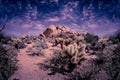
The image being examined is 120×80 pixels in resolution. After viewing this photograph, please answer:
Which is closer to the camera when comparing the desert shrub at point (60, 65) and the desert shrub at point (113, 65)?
the desert shrub at point (113, 65)

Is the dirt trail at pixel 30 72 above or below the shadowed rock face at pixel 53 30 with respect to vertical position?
below

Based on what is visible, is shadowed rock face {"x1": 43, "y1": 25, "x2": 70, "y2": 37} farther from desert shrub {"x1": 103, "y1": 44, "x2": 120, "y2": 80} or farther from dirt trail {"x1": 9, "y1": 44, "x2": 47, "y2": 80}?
desert shrub {"x1": 103, "y1": 44, "x2": 120, "y2": 80}

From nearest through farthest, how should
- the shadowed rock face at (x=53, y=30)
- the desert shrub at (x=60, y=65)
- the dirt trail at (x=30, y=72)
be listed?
the dirt trail at (x=30, y=72), the desert shrub at (x=60, y=65), the shadowed rock face at (x=53, y=30)

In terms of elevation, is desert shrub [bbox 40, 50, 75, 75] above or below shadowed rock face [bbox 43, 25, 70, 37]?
below

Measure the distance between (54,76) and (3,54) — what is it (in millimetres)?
3721

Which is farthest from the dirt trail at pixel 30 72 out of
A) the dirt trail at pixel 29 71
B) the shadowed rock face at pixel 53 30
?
the shadowed rock face at pixel 53 30

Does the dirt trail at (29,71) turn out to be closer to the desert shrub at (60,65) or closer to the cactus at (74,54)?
the desert shrub at (60,65)

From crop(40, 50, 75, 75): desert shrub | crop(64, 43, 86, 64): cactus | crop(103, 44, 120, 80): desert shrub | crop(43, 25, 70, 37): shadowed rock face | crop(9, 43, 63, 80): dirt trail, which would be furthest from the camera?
crop(43, 25, 70, 37): shadowed rock face

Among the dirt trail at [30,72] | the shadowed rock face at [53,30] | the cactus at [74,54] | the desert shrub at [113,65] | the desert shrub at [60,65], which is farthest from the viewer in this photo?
the shadowed rock face at [53,30]

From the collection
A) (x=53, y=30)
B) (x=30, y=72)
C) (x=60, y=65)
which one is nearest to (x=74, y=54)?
(x=60, y=65)

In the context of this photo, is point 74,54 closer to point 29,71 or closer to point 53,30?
point 29,71

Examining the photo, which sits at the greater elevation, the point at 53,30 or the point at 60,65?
the point at 53,30

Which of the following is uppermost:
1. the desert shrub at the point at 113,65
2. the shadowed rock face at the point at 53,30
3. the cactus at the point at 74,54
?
the shadowed rock face at the point at 53,30

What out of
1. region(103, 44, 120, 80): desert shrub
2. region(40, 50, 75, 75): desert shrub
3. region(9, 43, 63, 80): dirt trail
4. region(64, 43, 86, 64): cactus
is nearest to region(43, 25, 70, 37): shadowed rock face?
region(9, 43, 63, 80): dirt trail
